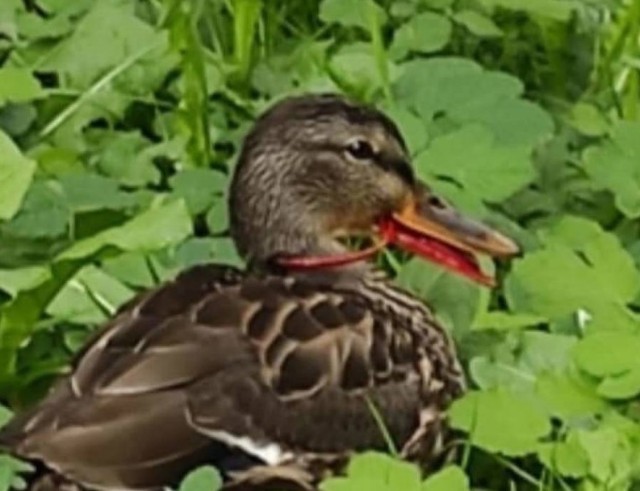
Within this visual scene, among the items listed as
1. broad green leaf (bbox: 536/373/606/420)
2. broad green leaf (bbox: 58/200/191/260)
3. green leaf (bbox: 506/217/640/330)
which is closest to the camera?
broad green leaf (bbox: 536/373/606/420)

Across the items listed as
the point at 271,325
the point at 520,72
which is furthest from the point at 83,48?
the point at 271,325

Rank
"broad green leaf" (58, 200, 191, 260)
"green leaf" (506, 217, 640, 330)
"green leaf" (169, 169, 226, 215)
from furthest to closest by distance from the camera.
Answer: "green leaf" (169, 169, 226, 215), "green leaf" (506, 217, 640, 330), "broad green leaf" (58, 200, 191, 260)

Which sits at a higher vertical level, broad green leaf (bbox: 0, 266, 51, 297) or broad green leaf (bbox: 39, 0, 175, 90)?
broad green leaf (bbox: 0, 266, 51, 297)

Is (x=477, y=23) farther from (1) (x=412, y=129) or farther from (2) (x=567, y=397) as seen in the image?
(2) (x=567, y=397)

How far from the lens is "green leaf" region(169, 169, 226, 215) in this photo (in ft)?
22.4

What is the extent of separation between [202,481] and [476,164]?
4.46ft

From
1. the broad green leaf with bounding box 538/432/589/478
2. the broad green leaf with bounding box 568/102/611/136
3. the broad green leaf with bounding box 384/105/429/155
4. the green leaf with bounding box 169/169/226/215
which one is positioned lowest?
the broad green leaf with bounding box 568/102/611/136

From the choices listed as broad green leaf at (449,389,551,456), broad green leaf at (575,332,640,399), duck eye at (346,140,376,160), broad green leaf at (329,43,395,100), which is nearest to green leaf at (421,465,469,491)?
broad green leaf at (449,389,551,456)

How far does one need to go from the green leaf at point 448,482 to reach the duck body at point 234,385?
25cm

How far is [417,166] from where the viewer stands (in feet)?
22.5

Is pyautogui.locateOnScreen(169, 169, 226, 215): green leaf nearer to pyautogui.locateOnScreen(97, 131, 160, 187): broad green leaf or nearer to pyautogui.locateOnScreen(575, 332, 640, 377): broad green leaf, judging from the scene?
pyautogui.locateOnScreen(97, 131, 160, 187): broad green leaf

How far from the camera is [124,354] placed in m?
5.91

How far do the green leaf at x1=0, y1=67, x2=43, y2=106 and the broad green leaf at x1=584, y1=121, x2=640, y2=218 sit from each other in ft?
3.55

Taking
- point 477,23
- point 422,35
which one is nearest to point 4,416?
point 422,35
